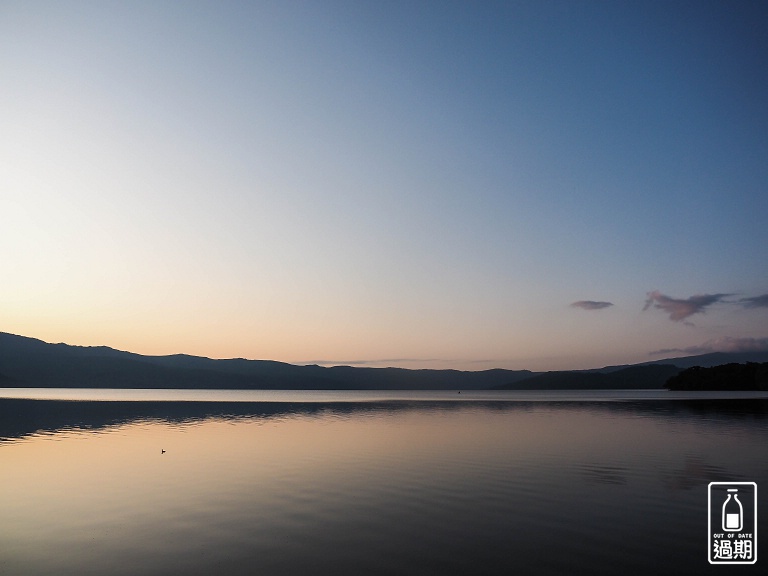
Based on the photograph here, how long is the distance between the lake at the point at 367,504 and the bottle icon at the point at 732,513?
2.73ft

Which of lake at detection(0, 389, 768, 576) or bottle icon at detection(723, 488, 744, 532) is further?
bottle icon at detection(723, 488, 744, 532)

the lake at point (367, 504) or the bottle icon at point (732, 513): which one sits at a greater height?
the bottle icon at point (732, 513)

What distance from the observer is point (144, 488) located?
3106cm

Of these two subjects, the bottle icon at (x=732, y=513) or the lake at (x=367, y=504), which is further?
the bottle icon at (x=732, y=513)

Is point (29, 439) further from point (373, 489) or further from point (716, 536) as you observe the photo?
point (716, 536)

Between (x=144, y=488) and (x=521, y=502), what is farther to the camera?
(x=144, y=488)

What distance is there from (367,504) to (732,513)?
16.4 metres

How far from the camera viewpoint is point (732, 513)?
2436 centimetres

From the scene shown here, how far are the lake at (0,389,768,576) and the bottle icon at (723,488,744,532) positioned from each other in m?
0.83

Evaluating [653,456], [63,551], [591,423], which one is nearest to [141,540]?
[63,551]

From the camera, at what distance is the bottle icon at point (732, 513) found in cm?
2217

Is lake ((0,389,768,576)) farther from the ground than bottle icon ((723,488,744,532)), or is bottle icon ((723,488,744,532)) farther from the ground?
bottle icon ((723,488,744,532))

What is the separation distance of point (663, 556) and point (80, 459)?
40361 mm

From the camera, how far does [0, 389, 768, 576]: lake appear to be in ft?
59.1
